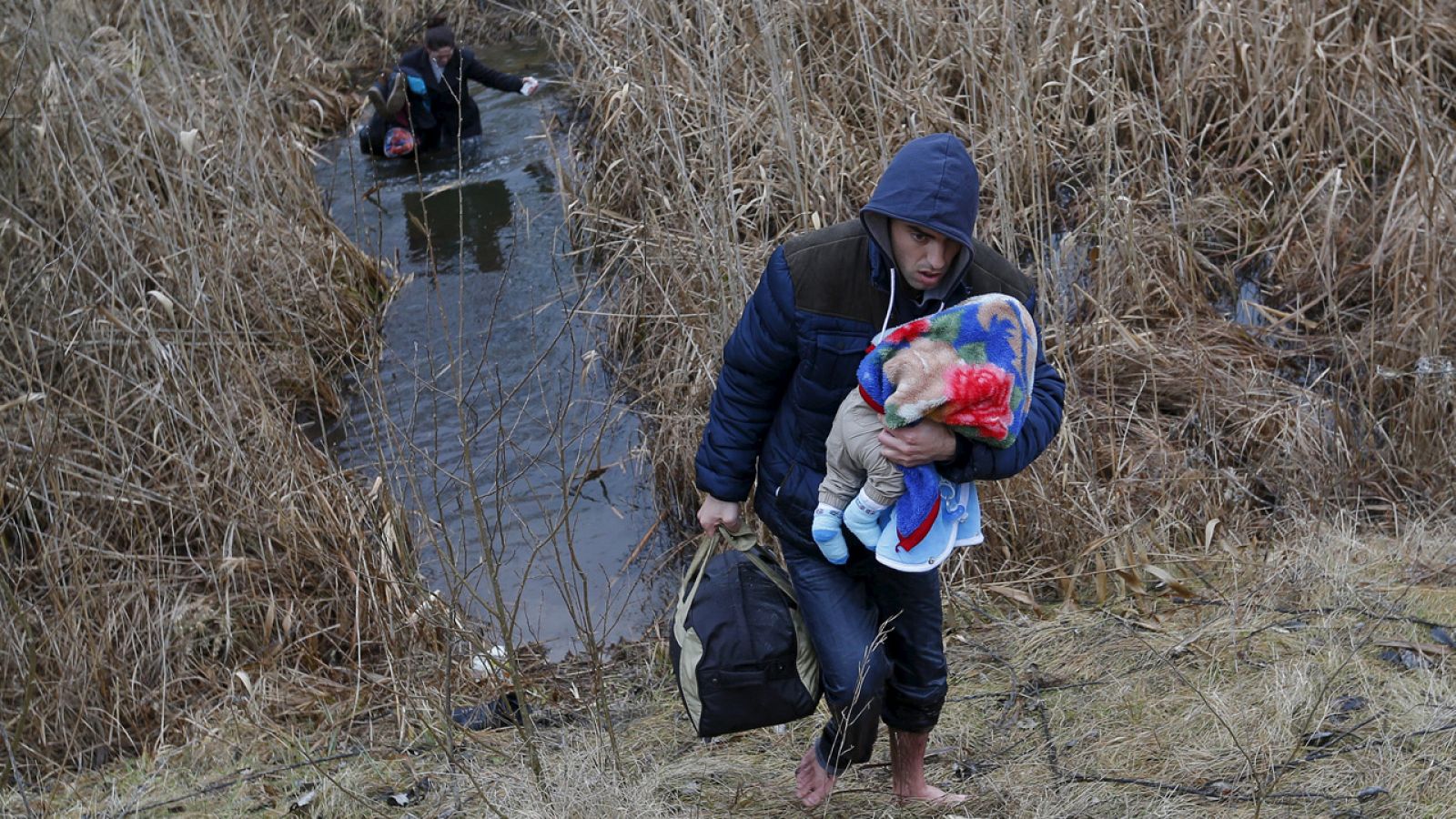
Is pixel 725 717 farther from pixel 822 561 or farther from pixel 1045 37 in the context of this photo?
pixel 1045 37

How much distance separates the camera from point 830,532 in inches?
103

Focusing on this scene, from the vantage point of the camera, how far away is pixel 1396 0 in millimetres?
6422

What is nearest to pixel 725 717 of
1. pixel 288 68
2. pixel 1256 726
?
pixel 1256 726

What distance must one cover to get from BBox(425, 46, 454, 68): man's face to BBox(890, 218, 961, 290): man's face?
6.91m

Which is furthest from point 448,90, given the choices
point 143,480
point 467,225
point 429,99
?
point 143,480

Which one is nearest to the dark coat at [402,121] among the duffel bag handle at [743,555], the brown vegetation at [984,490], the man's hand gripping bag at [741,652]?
the brown vegetation at [984,490]

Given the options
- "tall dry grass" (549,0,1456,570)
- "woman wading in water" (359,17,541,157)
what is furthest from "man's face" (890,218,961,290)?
"woman wading in water" (359,17,541,157)

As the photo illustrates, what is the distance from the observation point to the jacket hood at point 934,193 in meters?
2.40

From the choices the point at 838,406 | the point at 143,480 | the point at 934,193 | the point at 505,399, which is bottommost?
the point at 143,480

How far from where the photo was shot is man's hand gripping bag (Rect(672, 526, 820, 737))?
108 inches

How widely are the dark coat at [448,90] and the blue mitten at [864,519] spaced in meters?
6.55

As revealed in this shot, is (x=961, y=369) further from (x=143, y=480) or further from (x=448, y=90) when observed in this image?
(x=448, y=90)

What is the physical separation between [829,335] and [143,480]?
3260 millimetres

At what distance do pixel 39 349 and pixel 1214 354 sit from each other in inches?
189
